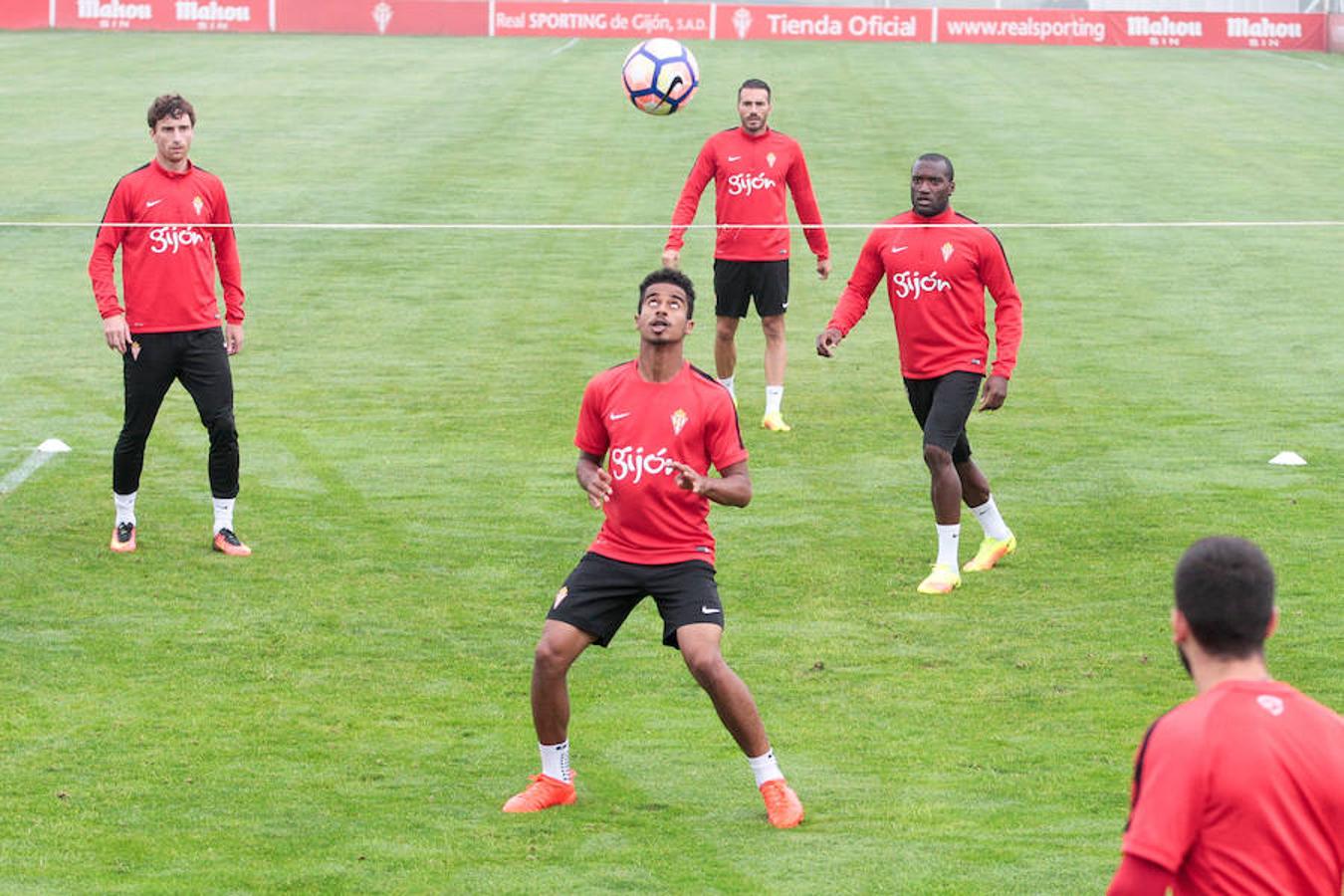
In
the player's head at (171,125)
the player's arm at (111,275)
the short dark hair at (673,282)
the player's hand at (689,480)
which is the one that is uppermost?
the player's head at (171,125)

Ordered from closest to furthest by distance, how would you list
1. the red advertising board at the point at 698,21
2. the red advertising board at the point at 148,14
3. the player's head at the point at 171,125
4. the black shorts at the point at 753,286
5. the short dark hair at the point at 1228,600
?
the short dark hair at the point at 1228,600
the player's head at the point at 171,125
the black shorts at the point at 753,286
the red advertising board at the point at 148,14
the red advertising board at the point at 698,21

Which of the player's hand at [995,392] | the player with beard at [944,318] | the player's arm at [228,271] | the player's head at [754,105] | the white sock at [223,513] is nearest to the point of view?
the player's hand at [995,392]

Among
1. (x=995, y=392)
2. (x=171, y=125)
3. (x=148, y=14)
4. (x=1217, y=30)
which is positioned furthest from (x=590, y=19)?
(x=995, y=392)

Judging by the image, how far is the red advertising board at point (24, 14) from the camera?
48.7 metres

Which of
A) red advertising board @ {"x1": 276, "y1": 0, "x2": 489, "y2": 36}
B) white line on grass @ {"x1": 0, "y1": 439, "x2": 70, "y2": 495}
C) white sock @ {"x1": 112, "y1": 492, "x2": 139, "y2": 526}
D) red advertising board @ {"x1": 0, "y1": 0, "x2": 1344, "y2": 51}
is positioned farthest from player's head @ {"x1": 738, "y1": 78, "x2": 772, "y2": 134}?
red advertising board @ {"x1": 276, "y1": 0, "x2": 489, "y2": 36}

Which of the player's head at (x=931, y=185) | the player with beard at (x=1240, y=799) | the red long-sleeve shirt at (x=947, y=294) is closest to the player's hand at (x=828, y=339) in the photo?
A: the red long-sleeve shirt at (x=947, y=294)

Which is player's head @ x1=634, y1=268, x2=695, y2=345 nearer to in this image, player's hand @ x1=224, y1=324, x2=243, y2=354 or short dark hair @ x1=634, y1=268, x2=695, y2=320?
short dark hair @ x1=634, y1=268, x2=695, y2=320

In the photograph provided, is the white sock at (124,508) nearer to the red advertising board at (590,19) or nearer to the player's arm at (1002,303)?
the player's arm at (1002,303)

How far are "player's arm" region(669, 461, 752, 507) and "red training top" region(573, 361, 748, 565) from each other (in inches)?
1.8

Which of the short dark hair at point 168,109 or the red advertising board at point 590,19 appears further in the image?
the red advertising board at point 590,19

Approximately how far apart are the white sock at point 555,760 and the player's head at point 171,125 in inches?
200

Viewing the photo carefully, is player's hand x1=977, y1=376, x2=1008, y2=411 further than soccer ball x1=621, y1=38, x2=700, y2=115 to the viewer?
No

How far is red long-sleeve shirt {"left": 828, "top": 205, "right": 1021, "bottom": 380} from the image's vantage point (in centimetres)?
1151

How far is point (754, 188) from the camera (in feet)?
50.7
